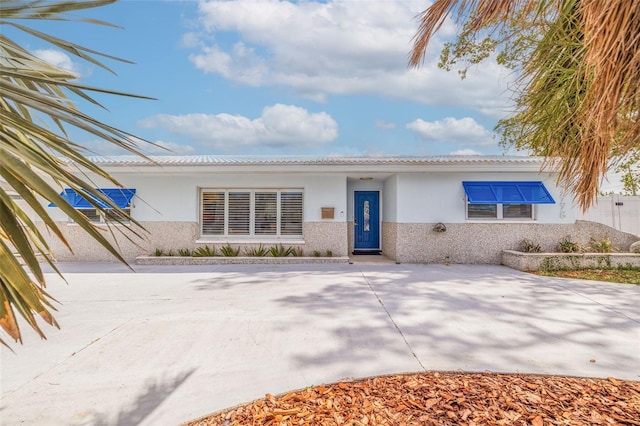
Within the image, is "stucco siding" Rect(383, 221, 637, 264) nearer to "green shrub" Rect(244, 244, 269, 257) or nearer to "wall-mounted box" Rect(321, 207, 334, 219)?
"wall-mounted box" Rect(321, 207, 334, 219)

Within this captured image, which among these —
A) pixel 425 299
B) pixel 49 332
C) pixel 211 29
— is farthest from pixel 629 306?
pixel 211 29

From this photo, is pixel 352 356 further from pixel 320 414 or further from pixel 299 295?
pixel 299 295

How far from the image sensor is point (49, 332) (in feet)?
18.3

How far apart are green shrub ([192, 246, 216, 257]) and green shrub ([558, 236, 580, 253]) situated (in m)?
13.9

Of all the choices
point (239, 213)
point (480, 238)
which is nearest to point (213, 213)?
point (239, 213)

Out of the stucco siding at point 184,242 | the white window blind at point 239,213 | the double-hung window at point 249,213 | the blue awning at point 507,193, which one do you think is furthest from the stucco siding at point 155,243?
the blue awning at point 507,193

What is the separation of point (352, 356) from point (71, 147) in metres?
4.04

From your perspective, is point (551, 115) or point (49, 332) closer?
point (551, 115)

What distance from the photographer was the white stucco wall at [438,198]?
13.0 metres

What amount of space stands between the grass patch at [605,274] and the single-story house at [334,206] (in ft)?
5.92

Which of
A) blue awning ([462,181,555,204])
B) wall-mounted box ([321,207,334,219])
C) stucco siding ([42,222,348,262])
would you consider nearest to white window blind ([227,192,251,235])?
stucco siding ([42,222,348,262])

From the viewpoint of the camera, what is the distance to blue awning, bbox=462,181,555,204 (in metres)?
12.6

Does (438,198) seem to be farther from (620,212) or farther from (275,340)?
(275,340)

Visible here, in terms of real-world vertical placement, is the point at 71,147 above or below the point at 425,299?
above
